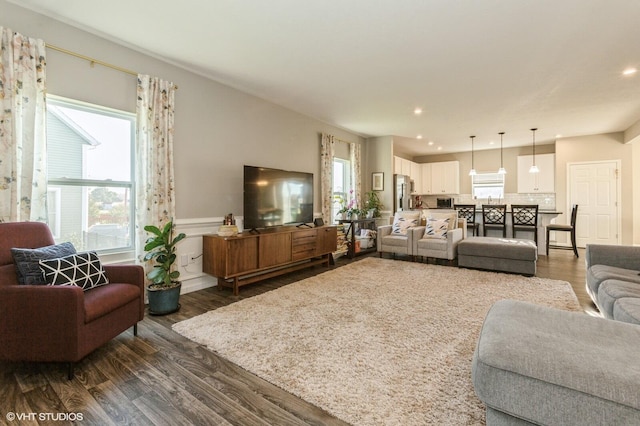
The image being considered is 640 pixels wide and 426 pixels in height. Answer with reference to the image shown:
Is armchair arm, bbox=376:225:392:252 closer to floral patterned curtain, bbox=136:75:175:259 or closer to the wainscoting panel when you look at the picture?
the wainscoting panel

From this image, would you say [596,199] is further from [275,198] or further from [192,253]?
[192,253]

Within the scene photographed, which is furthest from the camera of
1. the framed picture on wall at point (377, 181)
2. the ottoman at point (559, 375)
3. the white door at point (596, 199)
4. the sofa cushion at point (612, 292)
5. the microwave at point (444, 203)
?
the microwave at point (444, 203)

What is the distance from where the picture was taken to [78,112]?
281cm

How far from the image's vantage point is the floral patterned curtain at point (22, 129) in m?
2.26

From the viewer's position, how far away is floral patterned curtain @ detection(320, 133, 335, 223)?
567cm

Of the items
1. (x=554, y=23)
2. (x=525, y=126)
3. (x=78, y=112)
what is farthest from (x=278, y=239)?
(x=525, y=126)

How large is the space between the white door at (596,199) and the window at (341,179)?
18.1ft

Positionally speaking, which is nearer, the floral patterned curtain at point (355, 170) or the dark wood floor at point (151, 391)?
the dark wood floor at point (151, 391)

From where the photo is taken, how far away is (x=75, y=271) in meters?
2.08

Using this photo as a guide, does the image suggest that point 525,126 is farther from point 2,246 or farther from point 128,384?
point 2,246

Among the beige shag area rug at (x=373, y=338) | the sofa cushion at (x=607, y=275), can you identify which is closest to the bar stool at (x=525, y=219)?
the beige shag area rug at (x=373, y=338)

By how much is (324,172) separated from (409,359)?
13.6 feet

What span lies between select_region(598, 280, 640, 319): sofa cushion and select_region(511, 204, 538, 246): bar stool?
3.56 meters

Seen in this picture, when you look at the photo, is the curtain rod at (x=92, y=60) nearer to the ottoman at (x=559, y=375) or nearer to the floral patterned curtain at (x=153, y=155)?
the floral patterned curtain at (x=153, y=155)
